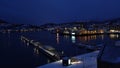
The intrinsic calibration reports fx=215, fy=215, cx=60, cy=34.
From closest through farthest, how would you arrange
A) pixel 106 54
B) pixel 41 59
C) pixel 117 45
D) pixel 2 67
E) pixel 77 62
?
1. pixel 106 54
2. pixel 117 45
3. pixel 77 62
4. pixel 2 67
5. pixel 41 59

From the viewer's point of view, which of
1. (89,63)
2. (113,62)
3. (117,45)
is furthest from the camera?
(89,63)

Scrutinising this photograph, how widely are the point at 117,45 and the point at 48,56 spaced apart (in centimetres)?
1490

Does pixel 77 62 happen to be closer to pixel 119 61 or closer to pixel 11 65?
pixel 119 61

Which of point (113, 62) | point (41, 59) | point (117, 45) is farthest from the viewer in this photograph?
point (41, 59)

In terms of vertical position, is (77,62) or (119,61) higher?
(119,61)

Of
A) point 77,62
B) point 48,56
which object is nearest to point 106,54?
point 77,62

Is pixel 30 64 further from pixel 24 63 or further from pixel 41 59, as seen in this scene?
pixel 41 59

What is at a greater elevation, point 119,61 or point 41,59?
point 119,61

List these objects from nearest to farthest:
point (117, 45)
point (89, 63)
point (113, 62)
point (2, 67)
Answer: point (113, 62), point (117, 45), point (89, 63), point (2, 67)

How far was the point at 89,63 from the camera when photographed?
33.4 ft

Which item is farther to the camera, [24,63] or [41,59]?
[41,59]

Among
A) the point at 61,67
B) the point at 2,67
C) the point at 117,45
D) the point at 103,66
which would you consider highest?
the point at 117,45

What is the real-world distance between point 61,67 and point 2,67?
30.9ft

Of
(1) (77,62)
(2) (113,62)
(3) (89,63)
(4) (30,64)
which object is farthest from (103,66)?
(4) (30,64)
